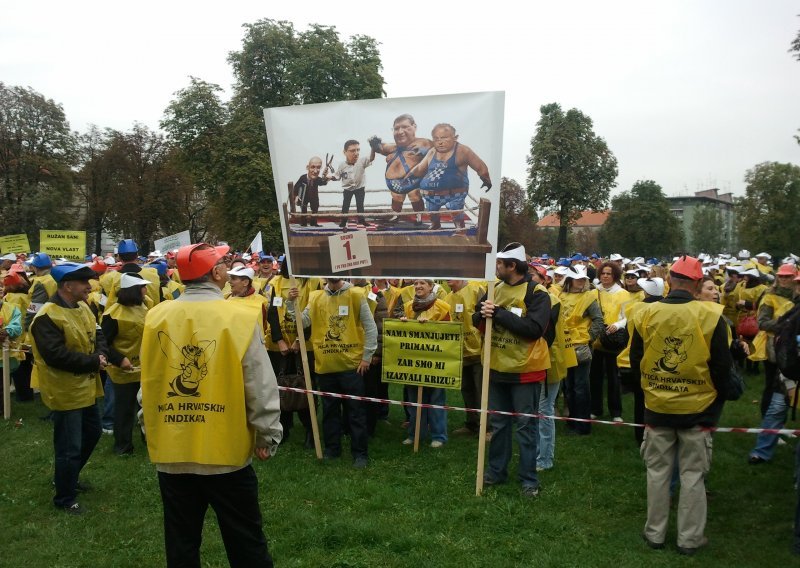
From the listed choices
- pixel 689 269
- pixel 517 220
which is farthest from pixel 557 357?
pixel 517 220

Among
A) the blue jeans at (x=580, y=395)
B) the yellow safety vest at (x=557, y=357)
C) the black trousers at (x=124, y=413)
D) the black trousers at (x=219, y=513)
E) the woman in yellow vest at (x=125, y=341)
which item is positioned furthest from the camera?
the blue jeans at (x=580, y=395)

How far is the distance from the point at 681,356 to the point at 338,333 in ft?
13.2

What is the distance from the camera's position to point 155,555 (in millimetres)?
5266

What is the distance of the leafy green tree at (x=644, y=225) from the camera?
81.0 m

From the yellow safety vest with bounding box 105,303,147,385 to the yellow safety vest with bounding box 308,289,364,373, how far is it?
215cm

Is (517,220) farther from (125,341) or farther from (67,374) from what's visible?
(67,374)

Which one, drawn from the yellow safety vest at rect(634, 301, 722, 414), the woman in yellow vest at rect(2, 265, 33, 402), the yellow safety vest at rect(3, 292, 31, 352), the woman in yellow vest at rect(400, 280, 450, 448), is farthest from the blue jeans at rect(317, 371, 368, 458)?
the yellow safety vest at rect(3, 292, 31, 352)

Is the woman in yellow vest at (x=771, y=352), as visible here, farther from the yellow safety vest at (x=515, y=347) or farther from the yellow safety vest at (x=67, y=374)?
the yellow safety vest at (x=67, y=374)

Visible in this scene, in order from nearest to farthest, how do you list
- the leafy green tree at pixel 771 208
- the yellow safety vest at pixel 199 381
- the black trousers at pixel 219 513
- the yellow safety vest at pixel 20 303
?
the yellow safety vest at pixel 199 381 < the black trousers at pixel 219 513 < the yellow safety vest at pixel 20 303 < the leafy green tree at pixel 771 208

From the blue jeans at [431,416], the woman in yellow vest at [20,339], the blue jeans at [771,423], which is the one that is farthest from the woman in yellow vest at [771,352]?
the woman in yellow vest at [20,339]

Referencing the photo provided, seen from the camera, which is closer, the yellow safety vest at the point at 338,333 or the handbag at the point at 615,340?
the yellow safety vest at the point at 338,333

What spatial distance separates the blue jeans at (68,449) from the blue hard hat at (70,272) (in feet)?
4.26

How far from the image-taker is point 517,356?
6406mm

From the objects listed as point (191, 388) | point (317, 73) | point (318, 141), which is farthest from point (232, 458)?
point (317, 73)
